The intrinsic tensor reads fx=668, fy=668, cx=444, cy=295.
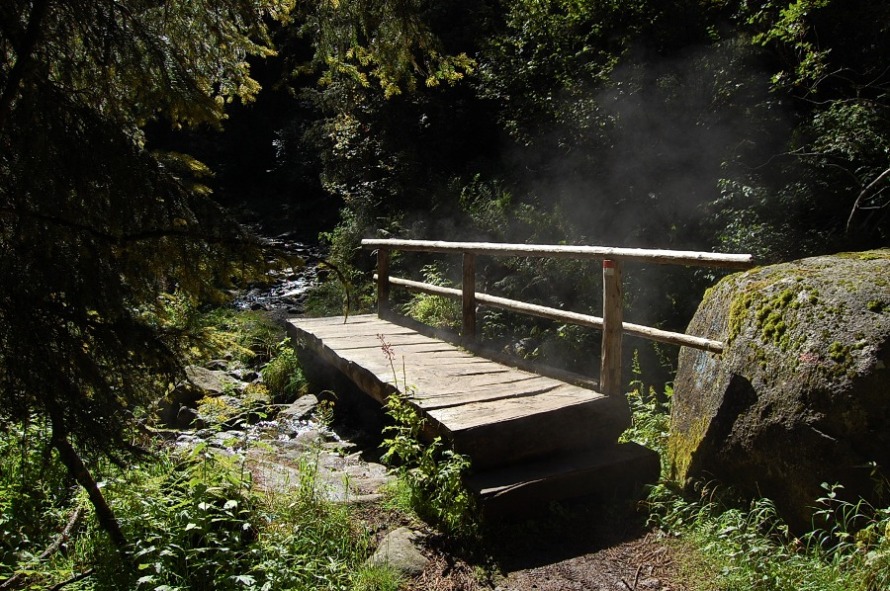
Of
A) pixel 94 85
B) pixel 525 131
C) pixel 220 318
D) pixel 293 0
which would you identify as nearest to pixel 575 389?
pixel 293 0

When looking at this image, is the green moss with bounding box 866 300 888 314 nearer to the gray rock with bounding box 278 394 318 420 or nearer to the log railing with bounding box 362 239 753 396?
the log railing with bounding box 362 239 753 396

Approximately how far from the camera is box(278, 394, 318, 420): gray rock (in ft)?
23.1

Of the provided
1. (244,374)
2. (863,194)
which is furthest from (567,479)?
(244,374)

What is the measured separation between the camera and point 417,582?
11.0 feet

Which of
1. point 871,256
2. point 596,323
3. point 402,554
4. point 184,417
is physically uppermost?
point 871,256

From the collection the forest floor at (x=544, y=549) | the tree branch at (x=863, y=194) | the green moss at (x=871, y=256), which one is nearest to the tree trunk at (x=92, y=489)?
the forest floor at (x=544, y=549)

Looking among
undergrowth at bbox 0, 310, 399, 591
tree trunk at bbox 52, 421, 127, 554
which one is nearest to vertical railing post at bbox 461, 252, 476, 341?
undergrowth at bbox 0, 310, 399, 591

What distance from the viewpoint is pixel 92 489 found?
9.53 feet

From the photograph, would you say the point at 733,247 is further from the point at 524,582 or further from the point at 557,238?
the point at 524,582

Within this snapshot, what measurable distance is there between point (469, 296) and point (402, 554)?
3026 mm

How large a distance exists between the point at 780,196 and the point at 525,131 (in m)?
4.18

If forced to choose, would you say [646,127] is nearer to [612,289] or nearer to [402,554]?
[612,289]

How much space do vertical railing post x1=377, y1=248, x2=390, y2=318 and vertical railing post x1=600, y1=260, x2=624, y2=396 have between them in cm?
416

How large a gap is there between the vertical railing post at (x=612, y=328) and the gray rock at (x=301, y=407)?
3628mm
